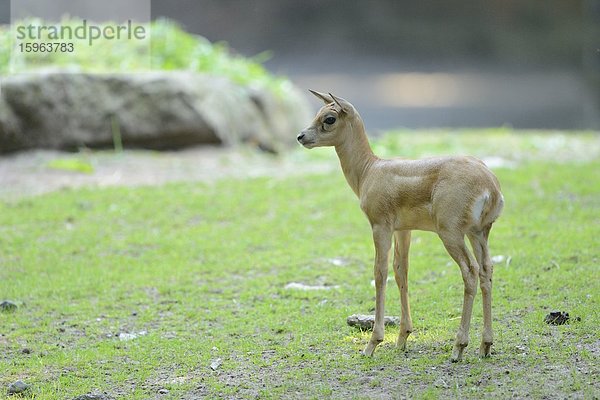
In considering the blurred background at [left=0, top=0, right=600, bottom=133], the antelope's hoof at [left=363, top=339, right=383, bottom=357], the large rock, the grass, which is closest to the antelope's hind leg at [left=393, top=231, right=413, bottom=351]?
the grass

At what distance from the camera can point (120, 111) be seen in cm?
1188

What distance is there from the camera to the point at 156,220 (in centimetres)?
939

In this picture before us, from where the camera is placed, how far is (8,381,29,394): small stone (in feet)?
16.7

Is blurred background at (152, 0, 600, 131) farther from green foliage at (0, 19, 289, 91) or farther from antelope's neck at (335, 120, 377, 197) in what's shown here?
antelope's neck at (335, 120, 377, 197)

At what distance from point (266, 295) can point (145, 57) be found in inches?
297

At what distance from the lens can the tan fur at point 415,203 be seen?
513 cm

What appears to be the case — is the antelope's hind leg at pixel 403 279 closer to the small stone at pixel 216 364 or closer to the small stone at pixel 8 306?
the small stone at pixel 216 364

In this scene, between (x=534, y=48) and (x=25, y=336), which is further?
(x=534, y=48)

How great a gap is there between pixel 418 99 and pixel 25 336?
47.7 feet

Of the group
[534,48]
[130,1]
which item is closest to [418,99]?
[534,48]

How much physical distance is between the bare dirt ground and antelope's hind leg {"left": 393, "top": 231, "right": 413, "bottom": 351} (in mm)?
5590

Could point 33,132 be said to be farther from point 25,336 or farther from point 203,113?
Answer: point 25,336

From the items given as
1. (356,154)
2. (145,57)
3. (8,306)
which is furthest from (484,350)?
(145,57)

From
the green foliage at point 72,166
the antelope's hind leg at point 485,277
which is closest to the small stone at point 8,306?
the antelope's hind leg at point 485,277
